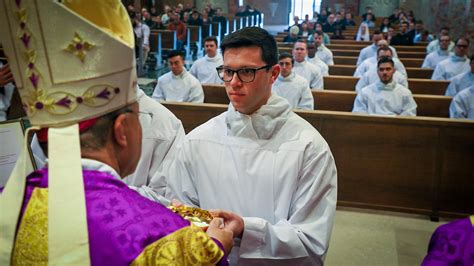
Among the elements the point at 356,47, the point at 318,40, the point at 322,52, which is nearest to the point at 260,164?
the point at 322,52

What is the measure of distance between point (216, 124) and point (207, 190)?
1.08 feet

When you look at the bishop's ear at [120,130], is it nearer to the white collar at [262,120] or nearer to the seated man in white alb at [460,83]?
the white collar at [262,120]

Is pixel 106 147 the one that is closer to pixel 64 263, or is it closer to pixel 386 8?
pixel 64 263

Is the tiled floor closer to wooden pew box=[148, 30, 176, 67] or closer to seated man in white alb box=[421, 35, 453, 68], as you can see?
seated man in white alb box=[421, 35, 453, 68]

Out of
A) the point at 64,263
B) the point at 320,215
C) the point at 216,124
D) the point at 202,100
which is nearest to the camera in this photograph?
the point at 64,263

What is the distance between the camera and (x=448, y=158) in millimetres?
4531

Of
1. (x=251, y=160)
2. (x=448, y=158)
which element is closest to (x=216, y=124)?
(x=251, y=160)

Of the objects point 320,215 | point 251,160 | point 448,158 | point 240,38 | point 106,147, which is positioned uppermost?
point 240,38

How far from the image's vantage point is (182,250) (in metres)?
1.12

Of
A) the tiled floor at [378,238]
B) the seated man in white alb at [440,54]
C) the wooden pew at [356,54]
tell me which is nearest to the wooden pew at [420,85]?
the seated man in white alb at [440,54]

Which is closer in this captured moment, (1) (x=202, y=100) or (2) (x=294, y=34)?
(1) (x=202, y=100)

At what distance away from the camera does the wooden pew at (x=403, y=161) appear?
4508 mm

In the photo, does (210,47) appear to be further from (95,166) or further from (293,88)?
(95,166)

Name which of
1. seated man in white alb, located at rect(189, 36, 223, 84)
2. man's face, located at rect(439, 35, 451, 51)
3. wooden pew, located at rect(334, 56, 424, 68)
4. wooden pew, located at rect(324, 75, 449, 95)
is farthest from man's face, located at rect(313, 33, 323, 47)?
wooden pew, located at rect(324, 75, 449, 95)
